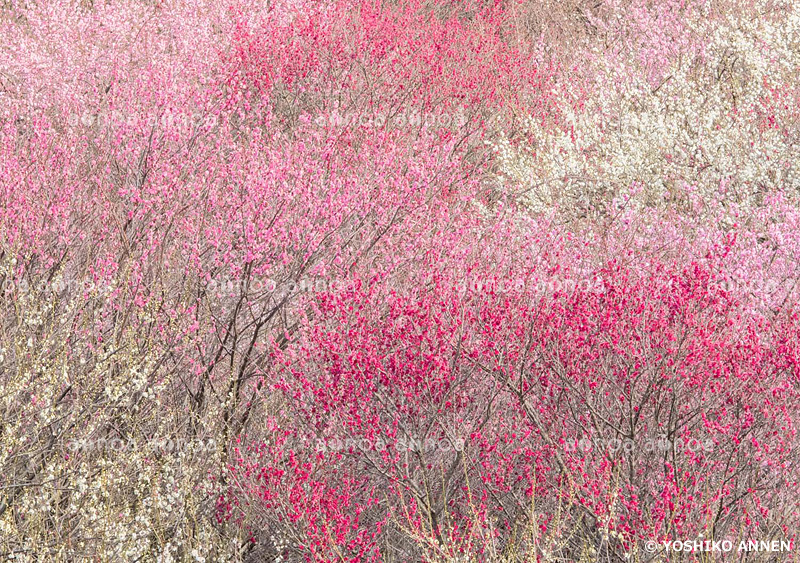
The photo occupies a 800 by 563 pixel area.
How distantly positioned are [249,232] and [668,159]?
556 centimetres

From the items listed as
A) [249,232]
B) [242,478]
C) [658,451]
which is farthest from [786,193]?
[242,478]

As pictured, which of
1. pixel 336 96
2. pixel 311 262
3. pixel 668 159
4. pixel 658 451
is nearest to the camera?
pixel 658 451

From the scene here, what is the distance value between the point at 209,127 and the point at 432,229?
2.23 m

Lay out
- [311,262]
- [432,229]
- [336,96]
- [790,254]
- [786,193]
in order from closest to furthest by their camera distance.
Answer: [311,262] → [790,254] → [432,229] → [786,193] → [336,96]

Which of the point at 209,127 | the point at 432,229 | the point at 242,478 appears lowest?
the point at 242,478

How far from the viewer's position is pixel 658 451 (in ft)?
16.5

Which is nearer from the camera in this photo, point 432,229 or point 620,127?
point 432,229

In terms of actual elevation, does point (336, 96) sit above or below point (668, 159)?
above

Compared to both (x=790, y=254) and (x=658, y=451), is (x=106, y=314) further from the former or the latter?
(x=790, y=254)

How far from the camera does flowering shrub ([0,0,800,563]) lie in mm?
4902

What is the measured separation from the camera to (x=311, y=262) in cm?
680

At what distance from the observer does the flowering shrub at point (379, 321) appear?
4902mm

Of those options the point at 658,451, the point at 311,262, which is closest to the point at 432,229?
the point at 311,262

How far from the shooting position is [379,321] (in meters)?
5.52
